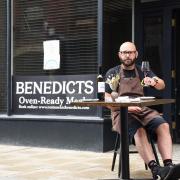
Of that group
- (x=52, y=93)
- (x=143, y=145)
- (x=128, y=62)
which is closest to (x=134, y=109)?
(x=143, y=145)

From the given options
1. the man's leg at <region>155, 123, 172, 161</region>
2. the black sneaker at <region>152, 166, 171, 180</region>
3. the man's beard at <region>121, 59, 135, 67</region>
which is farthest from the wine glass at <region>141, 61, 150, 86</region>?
the black sneaker at <region>152, 166, 171, 180</region>

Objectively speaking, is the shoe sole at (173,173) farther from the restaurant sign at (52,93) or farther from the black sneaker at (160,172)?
the restaurant sign at (52,93)

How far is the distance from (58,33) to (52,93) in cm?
102

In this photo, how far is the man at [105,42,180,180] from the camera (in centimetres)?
519

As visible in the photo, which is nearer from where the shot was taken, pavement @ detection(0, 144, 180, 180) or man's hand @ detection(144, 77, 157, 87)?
man's hand @ detection(144, 77, 157, 87)

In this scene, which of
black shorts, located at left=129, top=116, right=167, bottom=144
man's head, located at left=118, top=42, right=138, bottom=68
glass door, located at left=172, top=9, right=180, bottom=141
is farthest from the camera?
glass door, located at left=172, top=9, right=180, bottom=141

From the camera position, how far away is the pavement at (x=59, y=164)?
19.4 ft

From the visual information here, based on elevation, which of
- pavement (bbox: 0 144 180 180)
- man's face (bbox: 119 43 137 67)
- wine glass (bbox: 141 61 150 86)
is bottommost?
pavement (bbox: 0 144 180 180)

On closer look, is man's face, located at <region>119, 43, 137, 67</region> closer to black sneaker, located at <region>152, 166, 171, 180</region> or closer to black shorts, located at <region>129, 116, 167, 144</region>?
black shorts, located at <region>129, 116, 167, 144</region>

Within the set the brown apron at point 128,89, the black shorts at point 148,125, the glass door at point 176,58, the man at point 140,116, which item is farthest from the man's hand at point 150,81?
the glass door at point 176,58

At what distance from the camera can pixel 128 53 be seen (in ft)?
18.0

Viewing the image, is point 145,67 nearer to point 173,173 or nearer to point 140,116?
point 140,116

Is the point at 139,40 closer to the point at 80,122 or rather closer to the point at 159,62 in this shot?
the point at 159,62

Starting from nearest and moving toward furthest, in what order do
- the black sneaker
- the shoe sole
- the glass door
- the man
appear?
the shoe sole, the black sneaker, the man, the glass door
